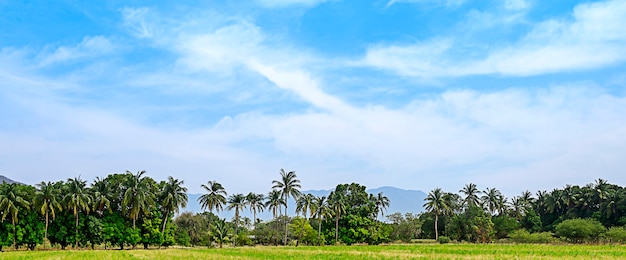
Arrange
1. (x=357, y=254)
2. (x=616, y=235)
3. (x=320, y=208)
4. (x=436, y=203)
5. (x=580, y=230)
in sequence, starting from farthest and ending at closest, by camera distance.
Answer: (x=436, y=203)
(x=320, y=208)
(x=580, y=230)
(x=616, y=235)
(x=357, y=254)

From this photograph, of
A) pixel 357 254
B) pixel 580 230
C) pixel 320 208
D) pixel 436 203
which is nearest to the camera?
pixel 357 254

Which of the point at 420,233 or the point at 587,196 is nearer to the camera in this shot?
the point at 587,196

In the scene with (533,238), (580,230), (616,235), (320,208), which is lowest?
(533,238)

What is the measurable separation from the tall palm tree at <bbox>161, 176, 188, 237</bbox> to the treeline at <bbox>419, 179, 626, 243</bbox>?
48163 mm

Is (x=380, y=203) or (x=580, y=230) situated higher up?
(x=380, y=203)

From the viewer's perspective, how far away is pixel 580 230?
84.5 meters

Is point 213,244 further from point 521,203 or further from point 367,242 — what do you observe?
point 521,203

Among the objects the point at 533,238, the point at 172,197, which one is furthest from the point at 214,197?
the point at 533,238

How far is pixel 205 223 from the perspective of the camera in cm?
10288

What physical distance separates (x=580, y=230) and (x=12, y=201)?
82172 millimetres

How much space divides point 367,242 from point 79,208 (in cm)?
4866

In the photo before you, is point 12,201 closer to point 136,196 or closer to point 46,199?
point 46,199

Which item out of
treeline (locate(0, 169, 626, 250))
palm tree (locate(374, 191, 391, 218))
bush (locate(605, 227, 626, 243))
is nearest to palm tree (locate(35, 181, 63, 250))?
treeline (locate(0, 169, 626, 250))

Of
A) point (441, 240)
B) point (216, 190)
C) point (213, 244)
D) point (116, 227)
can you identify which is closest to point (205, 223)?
point (213, 244)
